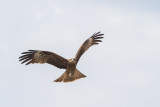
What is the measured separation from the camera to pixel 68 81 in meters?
24.3

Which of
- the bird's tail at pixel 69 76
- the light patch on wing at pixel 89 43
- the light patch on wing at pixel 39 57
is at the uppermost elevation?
the light patch on wing at pixel 89 43

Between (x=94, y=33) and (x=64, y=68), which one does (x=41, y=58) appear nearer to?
(x=64, y=68)

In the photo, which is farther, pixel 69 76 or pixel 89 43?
pixel 89 43

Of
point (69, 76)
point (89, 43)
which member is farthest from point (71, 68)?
point (89, 43)

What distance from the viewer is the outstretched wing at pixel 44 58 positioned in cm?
2417

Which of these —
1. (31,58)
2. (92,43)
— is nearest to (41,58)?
(31,58)

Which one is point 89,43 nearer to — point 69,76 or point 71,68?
point 71,68

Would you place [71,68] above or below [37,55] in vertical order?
below

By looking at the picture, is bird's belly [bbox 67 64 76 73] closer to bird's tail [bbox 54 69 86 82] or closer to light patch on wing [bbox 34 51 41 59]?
bird's tail [bbox 54 69 86 82]

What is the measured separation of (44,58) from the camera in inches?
964

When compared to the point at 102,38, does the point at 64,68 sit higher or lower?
lower

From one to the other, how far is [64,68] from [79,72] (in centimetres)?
63

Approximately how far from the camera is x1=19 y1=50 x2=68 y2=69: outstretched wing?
2417 cm

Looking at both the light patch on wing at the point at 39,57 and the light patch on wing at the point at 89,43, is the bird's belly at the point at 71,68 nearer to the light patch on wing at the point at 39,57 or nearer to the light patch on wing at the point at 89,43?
the light patch on wing at the point at 39,57
